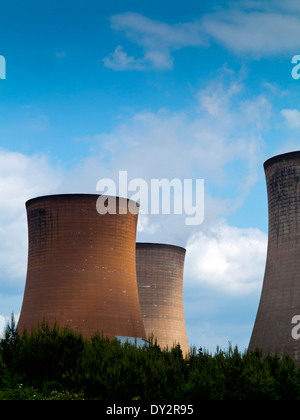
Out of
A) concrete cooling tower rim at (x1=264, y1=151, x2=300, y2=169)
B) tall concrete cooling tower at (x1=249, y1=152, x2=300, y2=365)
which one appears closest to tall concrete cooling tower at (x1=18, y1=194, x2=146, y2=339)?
tall concrete cooling tower at (x1=249, y1=152, x2=300, y2=365)

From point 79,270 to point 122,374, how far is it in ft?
34.6

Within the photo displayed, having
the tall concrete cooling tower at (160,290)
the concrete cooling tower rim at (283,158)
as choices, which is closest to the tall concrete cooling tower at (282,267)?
the concrete cooling tower rim at (283,158)

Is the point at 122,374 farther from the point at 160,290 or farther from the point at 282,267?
the point at 160,290

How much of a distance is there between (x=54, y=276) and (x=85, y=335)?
2.45m

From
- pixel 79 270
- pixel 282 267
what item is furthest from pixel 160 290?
pixel 282 267

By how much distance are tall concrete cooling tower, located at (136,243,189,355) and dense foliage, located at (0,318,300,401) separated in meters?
19.5

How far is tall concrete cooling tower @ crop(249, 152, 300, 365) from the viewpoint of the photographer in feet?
82.3

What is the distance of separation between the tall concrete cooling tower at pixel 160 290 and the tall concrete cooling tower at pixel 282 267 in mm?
11551

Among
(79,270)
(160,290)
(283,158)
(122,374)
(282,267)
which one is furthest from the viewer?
(160,290)

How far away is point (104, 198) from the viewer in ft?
86.7

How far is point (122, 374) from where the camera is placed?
1554 centimetres

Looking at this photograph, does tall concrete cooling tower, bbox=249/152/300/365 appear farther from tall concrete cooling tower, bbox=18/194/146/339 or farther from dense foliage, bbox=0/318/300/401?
dense foliage, bbox=0/318/300/401
